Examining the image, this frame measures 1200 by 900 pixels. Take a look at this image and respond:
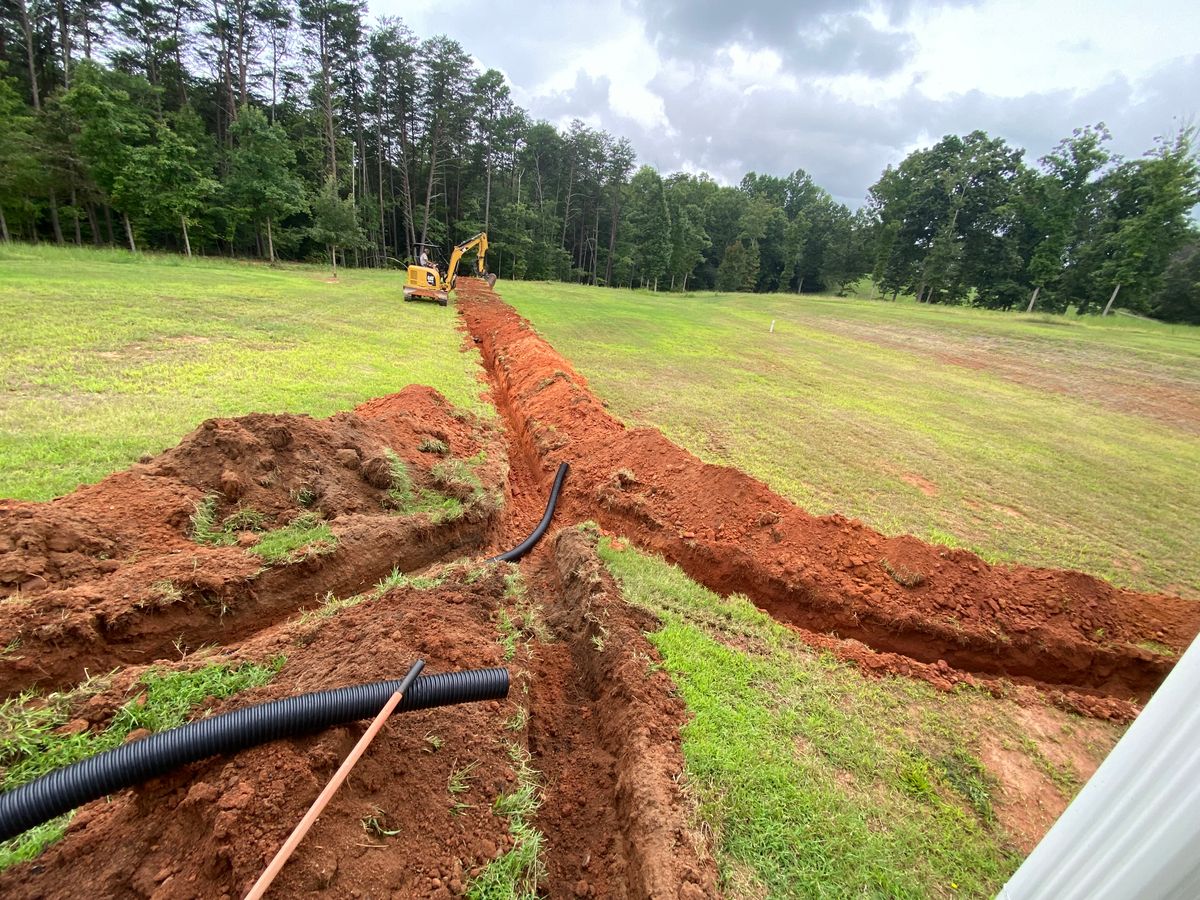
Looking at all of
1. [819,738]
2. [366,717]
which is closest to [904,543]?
[819,738]

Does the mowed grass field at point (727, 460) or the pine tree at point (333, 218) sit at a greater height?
the pine tree at point (333, 218)

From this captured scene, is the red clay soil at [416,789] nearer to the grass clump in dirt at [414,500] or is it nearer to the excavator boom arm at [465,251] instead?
the grass clump in dirt at [414,500]

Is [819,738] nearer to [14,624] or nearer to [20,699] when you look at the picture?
[20,699]

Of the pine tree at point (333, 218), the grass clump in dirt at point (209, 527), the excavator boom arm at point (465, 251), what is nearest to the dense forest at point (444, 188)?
the pine tree at point (333, 218)

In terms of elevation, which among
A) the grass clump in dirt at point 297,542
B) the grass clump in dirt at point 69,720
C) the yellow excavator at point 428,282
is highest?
the yellow excavator at point 428,282

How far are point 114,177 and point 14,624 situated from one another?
3377 centimetres

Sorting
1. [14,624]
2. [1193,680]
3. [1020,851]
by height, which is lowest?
[1020,851]

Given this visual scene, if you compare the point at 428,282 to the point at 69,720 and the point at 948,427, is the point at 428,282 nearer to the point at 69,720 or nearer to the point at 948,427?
the point at 948,427

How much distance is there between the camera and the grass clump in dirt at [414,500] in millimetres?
4949

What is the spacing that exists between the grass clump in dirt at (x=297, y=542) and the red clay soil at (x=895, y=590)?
2580 mm

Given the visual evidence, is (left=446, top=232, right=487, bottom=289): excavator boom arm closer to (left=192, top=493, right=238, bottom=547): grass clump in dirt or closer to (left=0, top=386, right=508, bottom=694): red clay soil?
(left=0, top=386, right=508, bottom=694): red clay soil

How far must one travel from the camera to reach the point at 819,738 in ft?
9.98

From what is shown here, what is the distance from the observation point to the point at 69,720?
2461mm

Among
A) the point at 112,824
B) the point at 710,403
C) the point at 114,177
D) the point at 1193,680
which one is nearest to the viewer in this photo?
the point at 1193,680
